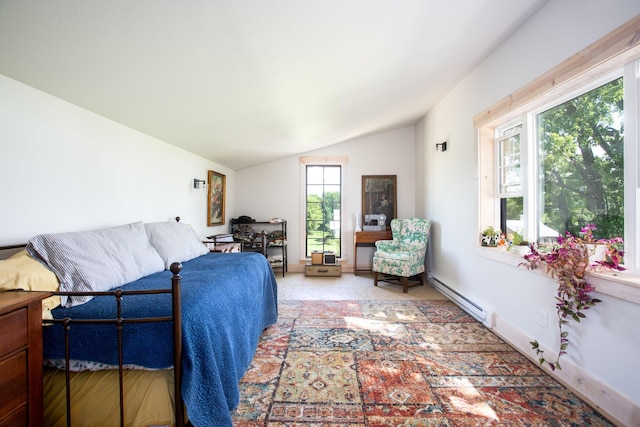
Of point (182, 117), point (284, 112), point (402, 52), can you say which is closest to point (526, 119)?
point (402, 52)

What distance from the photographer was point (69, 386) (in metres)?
1.17

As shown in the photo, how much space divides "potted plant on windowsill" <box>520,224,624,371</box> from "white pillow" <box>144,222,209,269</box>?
287cm

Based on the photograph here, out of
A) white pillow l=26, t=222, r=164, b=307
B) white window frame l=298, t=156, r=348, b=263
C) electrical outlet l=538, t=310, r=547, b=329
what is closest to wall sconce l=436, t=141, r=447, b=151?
white window frame l=298, t=156, r=348, b=263

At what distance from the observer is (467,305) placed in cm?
293

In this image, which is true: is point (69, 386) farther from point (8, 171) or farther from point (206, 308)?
point (8, 171)

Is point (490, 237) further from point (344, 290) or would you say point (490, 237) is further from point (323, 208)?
point (323, 208)

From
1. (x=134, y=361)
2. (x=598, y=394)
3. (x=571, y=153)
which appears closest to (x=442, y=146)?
(x=571, y=153)

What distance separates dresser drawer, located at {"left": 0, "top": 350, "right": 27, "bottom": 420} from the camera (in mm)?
960

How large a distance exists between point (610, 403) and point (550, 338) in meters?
0.45

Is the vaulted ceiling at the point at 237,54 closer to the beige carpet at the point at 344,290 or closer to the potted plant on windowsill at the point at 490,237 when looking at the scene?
the potted plant on windowsill at the point at 490,237

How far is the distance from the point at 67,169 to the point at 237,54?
148cm

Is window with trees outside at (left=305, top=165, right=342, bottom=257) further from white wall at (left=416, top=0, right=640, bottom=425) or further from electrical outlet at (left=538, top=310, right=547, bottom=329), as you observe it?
electrical outlet at (left=538, top=310, right=547, bottom=329)

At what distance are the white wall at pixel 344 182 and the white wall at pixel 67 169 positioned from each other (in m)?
2.22

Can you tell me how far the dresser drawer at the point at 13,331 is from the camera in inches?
38.2
